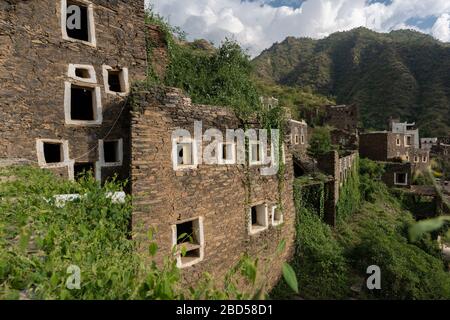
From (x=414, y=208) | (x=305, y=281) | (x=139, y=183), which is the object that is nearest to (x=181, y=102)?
(x=139, y=183)

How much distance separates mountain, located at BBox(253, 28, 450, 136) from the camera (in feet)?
193

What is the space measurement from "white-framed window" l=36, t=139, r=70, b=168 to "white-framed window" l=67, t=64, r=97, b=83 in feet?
5.70

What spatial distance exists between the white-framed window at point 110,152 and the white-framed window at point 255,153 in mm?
3712

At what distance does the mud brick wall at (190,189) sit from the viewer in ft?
20.3

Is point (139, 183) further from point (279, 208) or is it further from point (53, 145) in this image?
point (279, 208)

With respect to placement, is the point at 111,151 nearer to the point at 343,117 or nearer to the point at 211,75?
the point at 211,75

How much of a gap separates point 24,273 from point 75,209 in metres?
1.98

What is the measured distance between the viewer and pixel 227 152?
8.09m

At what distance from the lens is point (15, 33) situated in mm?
6750

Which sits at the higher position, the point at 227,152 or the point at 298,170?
the point at 227,152

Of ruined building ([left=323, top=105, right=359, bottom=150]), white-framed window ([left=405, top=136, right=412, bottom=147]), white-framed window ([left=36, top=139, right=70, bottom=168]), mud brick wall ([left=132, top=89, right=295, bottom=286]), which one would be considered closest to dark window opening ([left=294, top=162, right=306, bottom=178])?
mud brick wall ([left=132, top=89, right=295, bottom=286])

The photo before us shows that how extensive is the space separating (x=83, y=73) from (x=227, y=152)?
14.7ft

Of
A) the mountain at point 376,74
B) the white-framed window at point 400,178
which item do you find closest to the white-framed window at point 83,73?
the white-framed window at point 400,178

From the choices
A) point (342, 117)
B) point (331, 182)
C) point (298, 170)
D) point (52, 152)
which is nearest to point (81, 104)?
point (52, 152)
